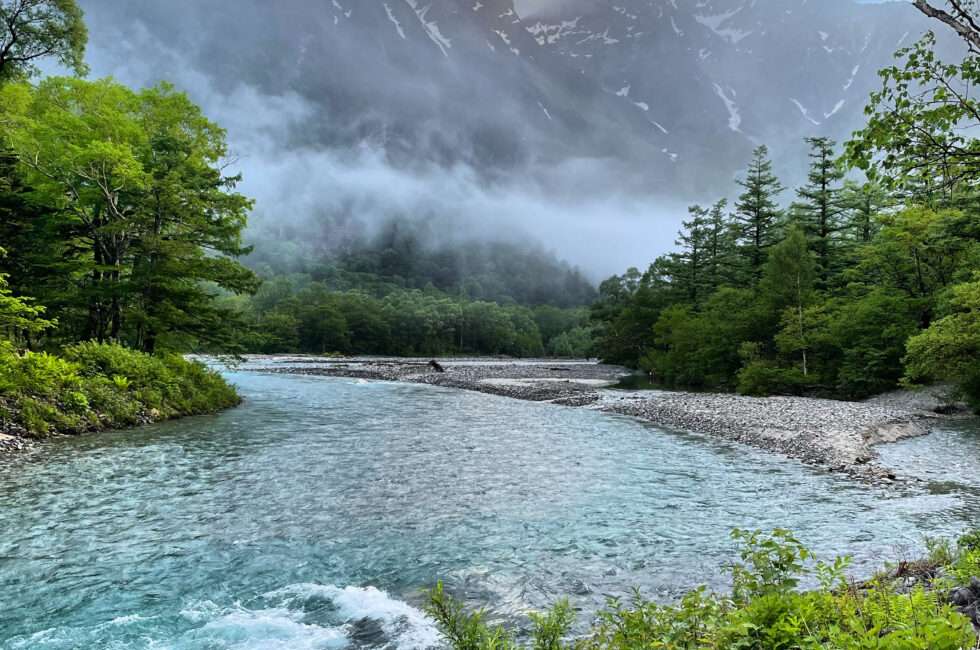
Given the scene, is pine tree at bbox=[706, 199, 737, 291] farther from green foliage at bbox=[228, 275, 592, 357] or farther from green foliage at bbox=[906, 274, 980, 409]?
green foliage at bbox=[228, 275, 592, 357]

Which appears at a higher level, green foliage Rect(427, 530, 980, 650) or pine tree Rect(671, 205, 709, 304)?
pine tree Rect(671, 205, 709, 304)

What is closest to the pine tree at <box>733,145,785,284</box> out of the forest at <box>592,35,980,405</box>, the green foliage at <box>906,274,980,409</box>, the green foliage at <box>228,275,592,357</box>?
the forest at <box>592,35,980,405</box>

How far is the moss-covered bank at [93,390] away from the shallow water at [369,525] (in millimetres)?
1612

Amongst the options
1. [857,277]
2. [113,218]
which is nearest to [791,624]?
[113,218]

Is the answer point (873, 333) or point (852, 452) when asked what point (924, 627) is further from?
point (873, 333)

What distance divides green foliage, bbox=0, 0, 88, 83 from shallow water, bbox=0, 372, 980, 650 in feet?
52.7

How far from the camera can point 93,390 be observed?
21922 millimetres

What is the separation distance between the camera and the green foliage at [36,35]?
21562mm

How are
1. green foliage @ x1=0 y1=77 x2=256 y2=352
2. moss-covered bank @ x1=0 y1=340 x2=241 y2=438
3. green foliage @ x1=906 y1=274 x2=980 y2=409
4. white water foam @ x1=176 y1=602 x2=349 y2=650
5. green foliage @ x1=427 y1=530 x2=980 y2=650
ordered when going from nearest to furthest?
green foliage @ x1=427 y1=530 x2=980 y2=650, white water foam @ x1=176 y1=602 x2=349 y2=650, moss-covered bank @ x1=0 y1=340 x2=241 y2=438, green foliage @ x1=0 y1=77 x2=256 y2=352, green foliage @ x1=906 y1=274 x2=980 y2=409

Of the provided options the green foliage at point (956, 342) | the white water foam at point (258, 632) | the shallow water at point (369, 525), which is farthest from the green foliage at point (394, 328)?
the white water foam at point (258, 632)

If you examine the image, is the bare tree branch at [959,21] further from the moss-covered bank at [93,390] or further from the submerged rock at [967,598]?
the moss-covered bank at [93,390]

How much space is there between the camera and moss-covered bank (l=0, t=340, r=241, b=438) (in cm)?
1878

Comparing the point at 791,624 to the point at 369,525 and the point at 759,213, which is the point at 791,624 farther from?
the point at 759,213

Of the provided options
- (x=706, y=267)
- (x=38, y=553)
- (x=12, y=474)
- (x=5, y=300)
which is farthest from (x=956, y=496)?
(x=706, y=267)
